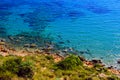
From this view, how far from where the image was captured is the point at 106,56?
3838 cm

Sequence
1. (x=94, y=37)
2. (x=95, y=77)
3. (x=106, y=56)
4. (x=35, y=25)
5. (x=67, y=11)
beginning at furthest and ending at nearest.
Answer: (x=67, y=11), (x=35, y=25), (x=94, y=37), (x=106, y=56), (x=95, y=77)

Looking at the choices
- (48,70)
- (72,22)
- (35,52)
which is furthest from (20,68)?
(72,22)

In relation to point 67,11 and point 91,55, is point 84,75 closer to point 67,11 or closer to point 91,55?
point 91,55

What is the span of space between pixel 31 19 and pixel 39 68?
77.2ft

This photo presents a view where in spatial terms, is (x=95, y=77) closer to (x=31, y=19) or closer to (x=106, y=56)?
(x=106, y=56)

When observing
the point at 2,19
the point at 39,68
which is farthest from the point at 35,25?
the point at 39,68

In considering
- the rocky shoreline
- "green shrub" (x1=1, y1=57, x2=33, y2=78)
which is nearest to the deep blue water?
the rocky shoreline

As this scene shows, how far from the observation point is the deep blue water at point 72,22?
42.4m

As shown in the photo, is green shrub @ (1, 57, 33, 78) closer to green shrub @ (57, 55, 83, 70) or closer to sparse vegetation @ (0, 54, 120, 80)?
sparse vegetation @ (0, 54, 120, 80)

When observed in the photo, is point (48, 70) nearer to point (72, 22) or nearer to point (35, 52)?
point (35, 52)

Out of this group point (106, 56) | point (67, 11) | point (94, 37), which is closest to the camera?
point (106, 56)

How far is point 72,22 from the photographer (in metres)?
53.1

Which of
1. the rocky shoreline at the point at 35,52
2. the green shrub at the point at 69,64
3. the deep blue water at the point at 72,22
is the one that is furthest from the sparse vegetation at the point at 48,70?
the deep blue water at the point at 72,22

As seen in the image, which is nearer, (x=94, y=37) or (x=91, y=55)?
(x=91, y=55)
